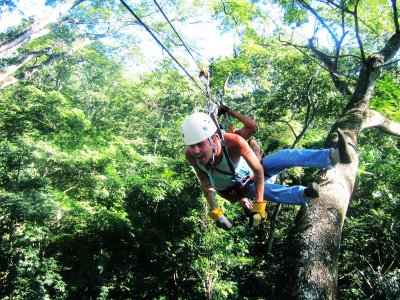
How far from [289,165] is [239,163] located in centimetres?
57

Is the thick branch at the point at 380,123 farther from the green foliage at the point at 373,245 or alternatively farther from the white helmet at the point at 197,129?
the white helmet at the point at 197,129

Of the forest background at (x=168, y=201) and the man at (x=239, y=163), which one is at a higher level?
the man at (x=239, y=163)

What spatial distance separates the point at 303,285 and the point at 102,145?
927cm

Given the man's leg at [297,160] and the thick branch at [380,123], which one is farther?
the thick branch at [380,123]

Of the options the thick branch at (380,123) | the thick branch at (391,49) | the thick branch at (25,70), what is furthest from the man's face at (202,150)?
the thick branch at (25,70)

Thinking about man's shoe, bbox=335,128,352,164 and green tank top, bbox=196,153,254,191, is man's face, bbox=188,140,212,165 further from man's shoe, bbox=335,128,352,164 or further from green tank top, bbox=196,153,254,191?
man's shoe, bbox=335,128,352,164

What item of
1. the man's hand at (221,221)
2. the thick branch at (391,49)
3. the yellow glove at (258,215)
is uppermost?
the thick branch at (391,49)

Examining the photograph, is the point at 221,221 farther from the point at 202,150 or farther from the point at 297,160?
the point at 297,160

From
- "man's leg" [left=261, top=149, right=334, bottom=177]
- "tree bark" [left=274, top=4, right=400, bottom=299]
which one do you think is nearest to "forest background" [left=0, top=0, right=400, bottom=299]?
"tree bark" [left=274, top=4, right=400, bottom=299]

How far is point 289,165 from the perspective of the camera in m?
3.33

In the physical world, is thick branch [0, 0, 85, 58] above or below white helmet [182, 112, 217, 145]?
below

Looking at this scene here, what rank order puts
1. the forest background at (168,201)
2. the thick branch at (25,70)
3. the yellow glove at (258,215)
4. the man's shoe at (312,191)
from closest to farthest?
the yellow glove at (258,215)
the man's shoe at (312,191)
the forest background at (168,201)
the thick branch at (25,70)

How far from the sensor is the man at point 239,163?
2875 millimetres

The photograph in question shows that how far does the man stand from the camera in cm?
288
